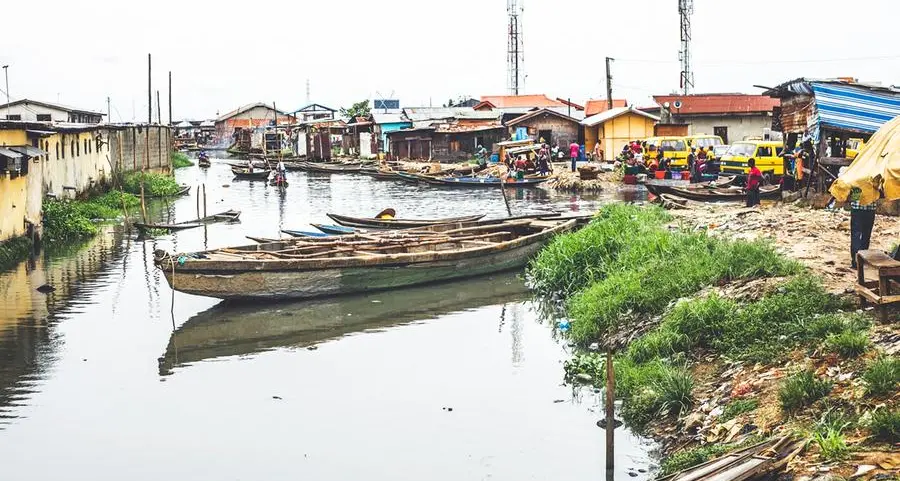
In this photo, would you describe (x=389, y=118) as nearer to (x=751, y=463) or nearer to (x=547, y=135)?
(x=547, y=135)

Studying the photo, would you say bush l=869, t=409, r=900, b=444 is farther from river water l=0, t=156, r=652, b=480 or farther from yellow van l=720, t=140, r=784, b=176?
yellow van l=720, t=140, r=784, b=176

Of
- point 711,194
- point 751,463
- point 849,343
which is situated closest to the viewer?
point 751,463

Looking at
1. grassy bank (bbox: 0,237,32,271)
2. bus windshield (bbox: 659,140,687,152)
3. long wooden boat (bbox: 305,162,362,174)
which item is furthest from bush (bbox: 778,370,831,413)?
long wooden boat (bbox: 305,162,362,174)

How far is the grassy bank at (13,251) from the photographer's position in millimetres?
17062

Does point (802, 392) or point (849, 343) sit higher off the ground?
point (849, 343)

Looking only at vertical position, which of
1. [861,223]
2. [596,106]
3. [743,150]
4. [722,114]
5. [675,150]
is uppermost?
[596,106]

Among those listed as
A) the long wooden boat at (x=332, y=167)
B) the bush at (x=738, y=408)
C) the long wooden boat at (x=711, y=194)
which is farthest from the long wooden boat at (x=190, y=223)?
the long wooden boat at (x=332, y=167)

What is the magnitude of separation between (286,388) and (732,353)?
16.2 feet

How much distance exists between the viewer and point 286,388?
34.3ft

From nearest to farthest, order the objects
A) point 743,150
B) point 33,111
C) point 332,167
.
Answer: point 743,150 → point 33,111 → point 332,167

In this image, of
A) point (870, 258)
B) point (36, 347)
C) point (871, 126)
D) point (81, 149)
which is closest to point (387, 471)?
point (870, 258)

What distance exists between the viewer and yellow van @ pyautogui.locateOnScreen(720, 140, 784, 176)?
86.7 feet

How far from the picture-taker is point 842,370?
23.2 feet

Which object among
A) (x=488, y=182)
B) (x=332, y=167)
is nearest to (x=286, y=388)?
(x=488, y=182)
